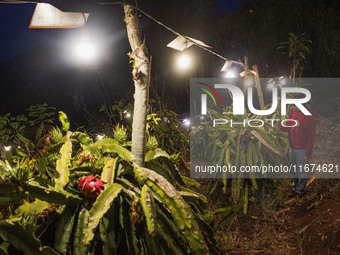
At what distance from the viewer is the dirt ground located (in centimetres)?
283

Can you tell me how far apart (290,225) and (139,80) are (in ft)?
9.37

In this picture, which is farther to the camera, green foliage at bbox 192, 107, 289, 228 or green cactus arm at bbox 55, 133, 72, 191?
green foliage at bbox 192, 107, 289, 228

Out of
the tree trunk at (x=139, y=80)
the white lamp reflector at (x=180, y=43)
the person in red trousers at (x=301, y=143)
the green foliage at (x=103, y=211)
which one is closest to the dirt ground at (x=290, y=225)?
the person in red trousers at (x=301, y=143)

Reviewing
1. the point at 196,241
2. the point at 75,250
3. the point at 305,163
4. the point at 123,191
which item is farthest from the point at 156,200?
the point at 305,163

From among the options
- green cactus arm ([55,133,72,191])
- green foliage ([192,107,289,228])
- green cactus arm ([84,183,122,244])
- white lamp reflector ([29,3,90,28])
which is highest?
white lamp reflector ([29,3,90,28])

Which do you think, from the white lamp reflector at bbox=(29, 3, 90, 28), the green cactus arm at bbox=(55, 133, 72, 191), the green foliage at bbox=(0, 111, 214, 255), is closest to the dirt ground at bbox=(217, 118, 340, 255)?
the green foliage at bbox=(0, 111, 214, 255)

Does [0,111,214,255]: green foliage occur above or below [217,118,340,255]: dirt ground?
above

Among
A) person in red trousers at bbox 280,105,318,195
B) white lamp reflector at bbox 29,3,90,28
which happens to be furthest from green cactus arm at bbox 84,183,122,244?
person in red trousers at bbox 280,105,318,195

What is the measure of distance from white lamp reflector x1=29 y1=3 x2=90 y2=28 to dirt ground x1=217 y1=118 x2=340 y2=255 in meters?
2.65

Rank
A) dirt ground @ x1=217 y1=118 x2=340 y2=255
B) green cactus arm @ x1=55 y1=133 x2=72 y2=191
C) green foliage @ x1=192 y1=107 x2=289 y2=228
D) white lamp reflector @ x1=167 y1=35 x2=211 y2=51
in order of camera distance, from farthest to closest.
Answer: green foliage @ x1=192 y1=107 x2=289 y2=228 < white lamp reflector @ x1=167 y1=35 x2=211 y2=51 < dirt ground @ x1=217 y1=118 x2=340 y2=255 < green cactus arm @ x1=55 y1=133 x2=72 y2=191

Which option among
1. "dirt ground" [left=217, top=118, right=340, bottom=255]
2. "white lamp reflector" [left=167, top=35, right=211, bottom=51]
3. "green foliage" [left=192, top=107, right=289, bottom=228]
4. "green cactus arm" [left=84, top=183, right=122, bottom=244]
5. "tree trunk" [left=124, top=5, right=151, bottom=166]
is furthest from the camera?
"green foliage" [left=192, top=107, right=289, bottom=228]

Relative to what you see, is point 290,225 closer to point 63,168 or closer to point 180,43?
point 180,43

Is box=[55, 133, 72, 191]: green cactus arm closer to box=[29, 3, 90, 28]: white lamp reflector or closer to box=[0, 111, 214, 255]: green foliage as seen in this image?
box=[0, 111, 214, 255]: green foliage

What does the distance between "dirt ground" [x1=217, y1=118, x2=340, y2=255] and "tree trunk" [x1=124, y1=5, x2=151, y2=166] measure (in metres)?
1.61
